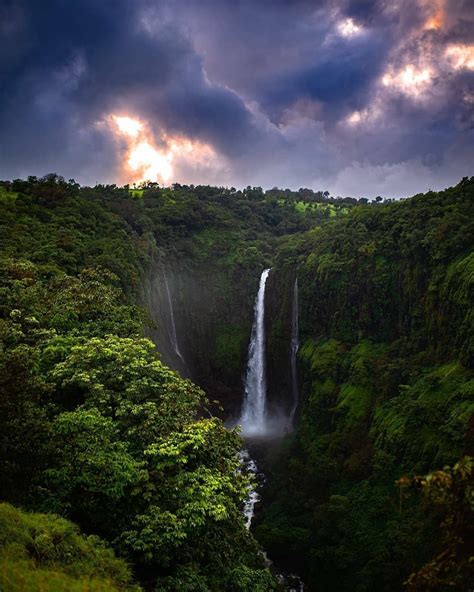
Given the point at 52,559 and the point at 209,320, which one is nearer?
the point at 52,559

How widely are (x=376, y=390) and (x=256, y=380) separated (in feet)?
49.9

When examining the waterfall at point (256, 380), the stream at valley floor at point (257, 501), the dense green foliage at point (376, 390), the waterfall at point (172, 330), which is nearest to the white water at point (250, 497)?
the stream at valley floor at point (257, 501)

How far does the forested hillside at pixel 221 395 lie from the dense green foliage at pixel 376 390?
11 cm

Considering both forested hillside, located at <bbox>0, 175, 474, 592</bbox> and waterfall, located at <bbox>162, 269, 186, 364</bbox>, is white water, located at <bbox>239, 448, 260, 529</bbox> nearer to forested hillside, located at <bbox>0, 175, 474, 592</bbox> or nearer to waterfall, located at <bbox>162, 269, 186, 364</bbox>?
forested hillside, located at <bbox>0, 175, 474, 592</bbox>

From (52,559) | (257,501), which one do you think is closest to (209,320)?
(257,501)

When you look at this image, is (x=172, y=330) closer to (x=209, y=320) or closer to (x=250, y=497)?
(x=209, y=320)

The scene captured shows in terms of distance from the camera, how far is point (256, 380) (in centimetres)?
4259

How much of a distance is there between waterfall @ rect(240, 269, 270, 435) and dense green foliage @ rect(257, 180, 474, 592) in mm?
5737

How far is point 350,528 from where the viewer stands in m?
21.5

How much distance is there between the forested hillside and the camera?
33.3 ft

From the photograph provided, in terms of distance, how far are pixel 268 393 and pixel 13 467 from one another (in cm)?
3314

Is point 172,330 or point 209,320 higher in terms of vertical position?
point 209,320

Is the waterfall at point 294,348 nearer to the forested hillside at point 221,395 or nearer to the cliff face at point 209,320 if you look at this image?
the forested hillside at point 221,395

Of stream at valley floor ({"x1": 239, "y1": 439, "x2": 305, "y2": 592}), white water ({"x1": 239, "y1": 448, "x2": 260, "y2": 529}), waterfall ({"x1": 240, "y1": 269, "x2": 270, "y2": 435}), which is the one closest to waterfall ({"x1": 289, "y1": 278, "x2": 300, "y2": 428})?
waterfall ({"x1": 240, "y1": 269, "x2": 270, "y2": 435})
